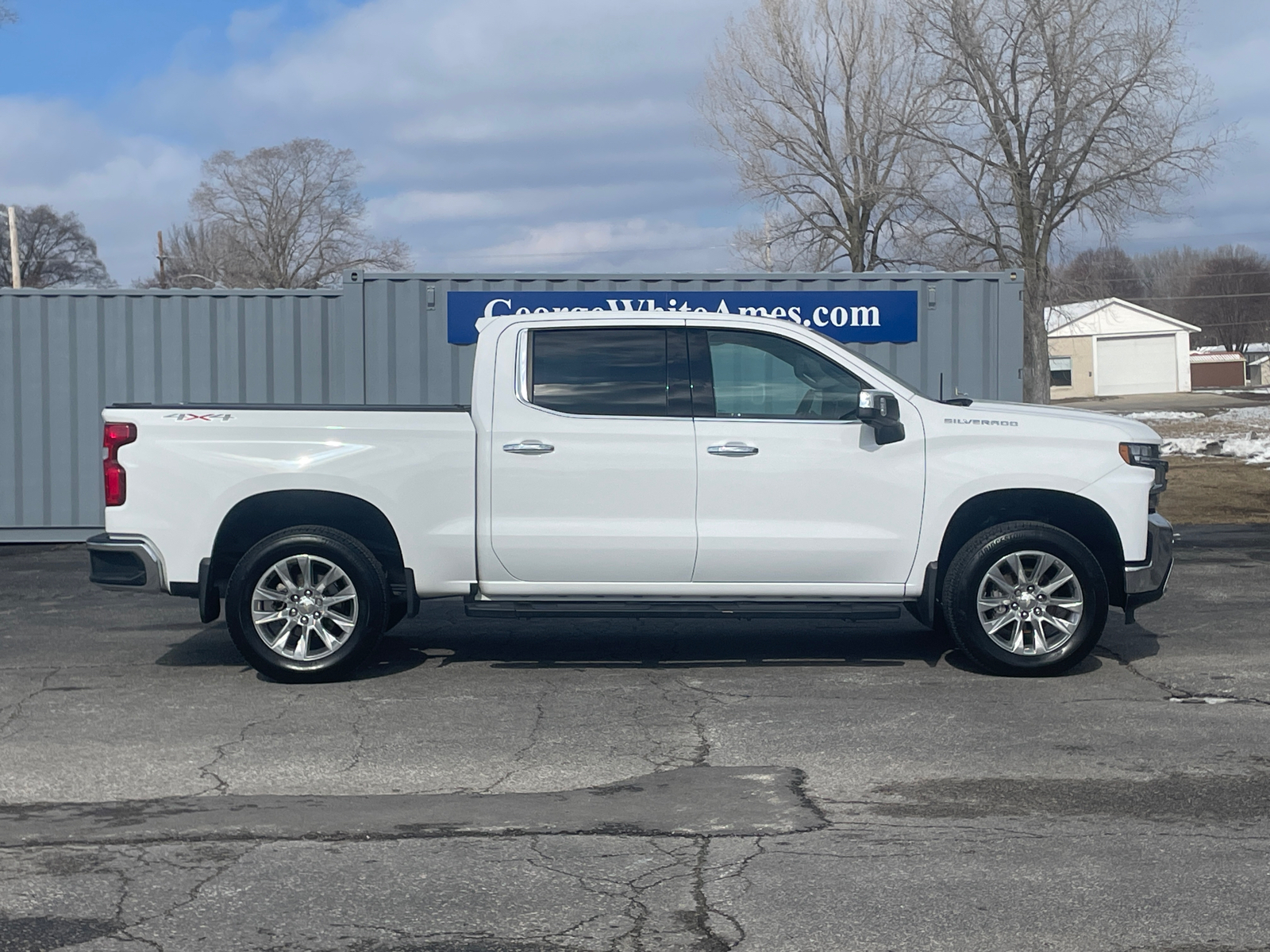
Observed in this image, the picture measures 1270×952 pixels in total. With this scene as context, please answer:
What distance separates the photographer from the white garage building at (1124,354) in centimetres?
8850

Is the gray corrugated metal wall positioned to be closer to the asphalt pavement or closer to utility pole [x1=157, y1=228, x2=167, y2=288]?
the asphalt pavement

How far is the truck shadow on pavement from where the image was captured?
8172 mm

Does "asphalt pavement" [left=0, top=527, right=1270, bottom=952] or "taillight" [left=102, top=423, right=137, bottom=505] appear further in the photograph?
"taillight" [left=102, top=423, right=137, bottom=505]

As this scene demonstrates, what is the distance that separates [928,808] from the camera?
204 inches

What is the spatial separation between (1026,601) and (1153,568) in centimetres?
73

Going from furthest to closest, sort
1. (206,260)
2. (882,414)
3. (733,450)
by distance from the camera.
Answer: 1. (206,260)
2. (733,450)
3. (882,414)

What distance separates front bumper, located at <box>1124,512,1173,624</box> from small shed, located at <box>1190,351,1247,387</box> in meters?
99.3

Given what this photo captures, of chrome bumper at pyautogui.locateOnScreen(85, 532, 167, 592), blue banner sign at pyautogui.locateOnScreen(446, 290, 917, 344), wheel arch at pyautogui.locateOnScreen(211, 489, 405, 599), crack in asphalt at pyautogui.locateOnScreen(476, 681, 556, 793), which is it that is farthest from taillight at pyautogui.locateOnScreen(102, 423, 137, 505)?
blue banner sign at pyautogui.locateOnScreen(446, 290, 917, 344)

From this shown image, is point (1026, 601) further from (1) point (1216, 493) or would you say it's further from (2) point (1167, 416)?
(2) point (1167, 416)

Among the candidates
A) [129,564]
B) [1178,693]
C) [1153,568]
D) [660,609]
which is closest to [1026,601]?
[1153,568]

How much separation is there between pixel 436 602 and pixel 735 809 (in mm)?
5845

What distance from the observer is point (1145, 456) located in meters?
7.57

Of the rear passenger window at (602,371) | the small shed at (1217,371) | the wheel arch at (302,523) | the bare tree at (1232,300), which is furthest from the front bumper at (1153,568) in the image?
the bare tree at (1232,300)

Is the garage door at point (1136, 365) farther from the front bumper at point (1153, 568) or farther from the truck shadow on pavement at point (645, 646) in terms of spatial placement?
the front bumper at point (1153, 568)
